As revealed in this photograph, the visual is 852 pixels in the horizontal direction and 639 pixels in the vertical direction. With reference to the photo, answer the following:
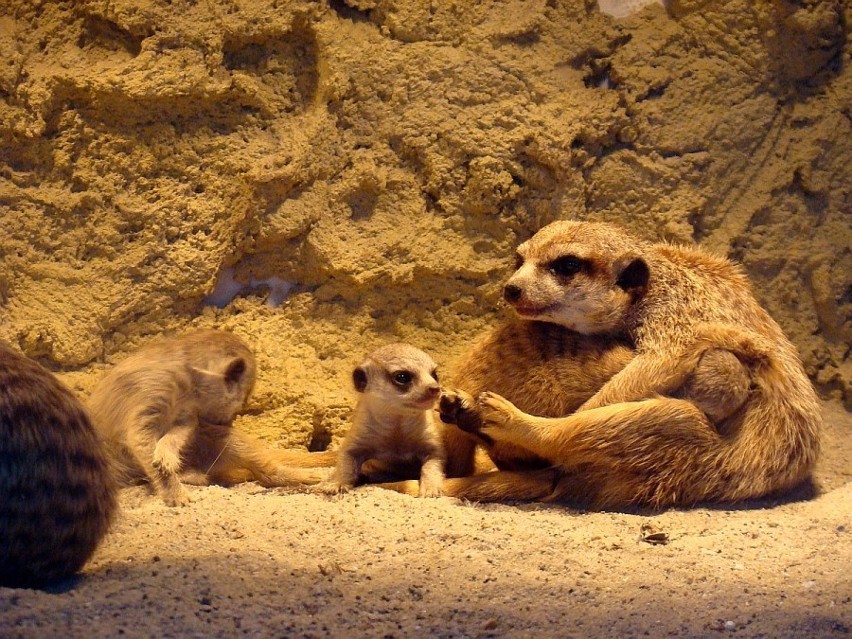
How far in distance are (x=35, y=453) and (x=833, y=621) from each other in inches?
82.9

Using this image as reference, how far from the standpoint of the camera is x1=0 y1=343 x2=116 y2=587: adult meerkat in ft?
8.89

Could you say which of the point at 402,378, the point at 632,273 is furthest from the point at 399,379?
the point at 632,273

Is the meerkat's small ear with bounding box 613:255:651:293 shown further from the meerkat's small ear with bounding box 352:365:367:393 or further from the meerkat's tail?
the meerkat's tail

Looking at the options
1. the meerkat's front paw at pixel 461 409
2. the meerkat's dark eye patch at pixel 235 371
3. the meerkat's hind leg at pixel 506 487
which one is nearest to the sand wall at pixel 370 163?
the meerkat's dark eye patch at pixel 235 371

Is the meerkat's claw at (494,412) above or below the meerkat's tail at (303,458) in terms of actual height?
above

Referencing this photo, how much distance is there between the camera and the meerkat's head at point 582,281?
4.07 metres

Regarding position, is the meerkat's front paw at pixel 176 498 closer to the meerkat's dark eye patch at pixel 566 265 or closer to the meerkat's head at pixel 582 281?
the meerkat's head at pixel 582 281

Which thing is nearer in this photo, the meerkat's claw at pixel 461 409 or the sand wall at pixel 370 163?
the meerkat's claw at pixel 461 409

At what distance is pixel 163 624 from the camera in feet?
8.03

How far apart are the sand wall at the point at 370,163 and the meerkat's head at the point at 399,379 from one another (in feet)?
1.61

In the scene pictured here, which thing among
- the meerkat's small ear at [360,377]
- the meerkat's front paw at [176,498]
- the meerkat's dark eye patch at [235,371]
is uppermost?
the meerkat's small ear at [360,377]

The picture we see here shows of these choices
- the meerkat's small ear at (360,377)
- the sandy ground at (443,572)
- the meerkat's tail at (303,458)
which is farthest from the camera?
the meerkat's tail at (303,458)

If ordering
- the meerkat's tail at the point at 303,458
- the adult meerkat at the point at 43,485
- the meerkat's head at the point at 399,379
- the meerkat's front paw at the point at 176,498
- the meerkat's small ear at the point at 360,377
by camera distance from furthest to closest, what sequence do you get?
1. the meerkat's tail at the point at 303,458
2. the meerkat's small ear at the point at 360,377
3. the meerkat's head at the point at 399,379
4. the meerkat's front paw at the point at 176,498
5. the adult meerkat at the point at 43,485

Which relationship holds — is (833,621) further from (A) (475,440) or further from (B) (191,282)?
(B) (191,282)
